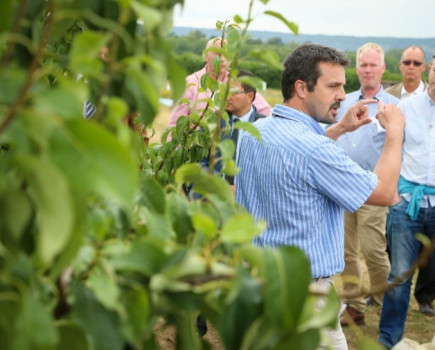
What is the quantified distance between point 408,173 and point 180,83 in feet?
14.2

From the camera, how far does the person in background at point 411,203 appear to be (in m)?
5.10

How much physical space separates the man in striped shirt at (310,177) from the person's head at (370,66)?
2665 millimetres

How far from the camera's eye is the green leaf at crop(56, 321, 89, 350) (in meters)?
0.90

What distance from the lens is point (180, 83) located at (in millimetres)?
1085

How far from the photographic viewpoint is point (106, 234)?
108cm

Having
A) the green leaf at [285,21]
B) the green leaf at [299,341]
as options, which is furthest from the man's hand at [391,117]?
the green leaf at [299,341]

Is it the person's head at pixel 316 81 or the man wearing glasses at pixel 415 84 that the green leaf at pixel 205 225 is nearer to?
the person's head at pixel 316 81

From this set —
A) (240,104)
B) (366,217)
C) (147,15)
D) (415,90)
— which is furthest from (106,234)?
(415,90)

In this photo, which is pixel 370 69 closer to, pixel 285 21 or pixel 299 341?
pixel 285 21

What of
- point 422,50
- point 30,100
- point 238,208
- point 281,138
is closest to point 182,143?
point 281,138

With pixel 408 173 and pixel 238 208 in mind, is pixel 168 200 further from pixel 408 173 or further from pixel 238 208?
pixel 408 173

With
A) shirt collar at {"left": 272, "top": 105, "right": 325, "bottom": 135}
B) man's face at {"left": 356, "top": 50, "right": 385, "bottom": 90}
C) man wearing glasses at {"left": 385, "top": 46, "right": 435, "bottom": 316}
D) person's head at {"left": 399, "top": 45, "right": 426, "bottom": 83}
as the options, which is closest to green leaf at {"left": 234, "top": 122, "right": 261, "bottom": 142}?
shirt collar at {"left": 272, "top": 105, "right": 325, "bottom": 135}

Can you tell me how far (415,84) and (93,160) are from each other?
6.53 meters

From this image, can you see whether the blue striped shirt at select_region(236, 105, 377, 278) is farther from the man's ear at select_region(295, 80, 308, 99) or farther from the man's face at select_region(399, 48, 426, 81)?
the man's face at select_region(399, 48, 426, 81)
